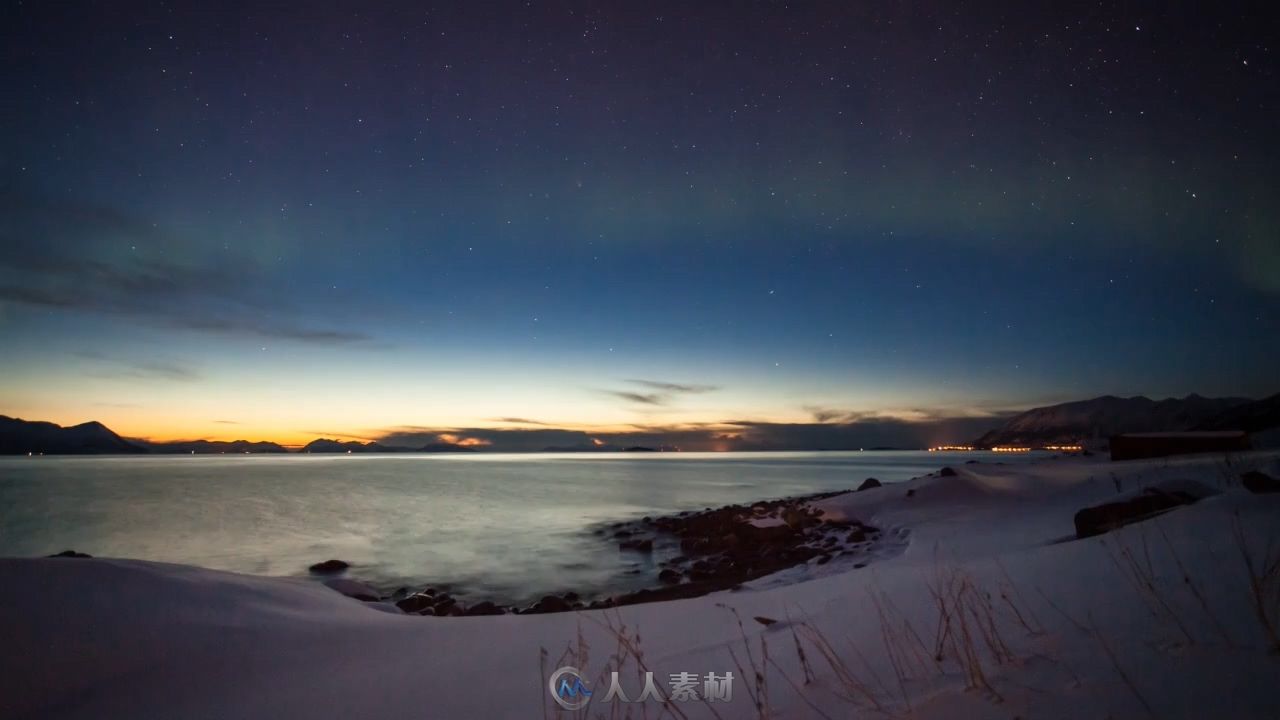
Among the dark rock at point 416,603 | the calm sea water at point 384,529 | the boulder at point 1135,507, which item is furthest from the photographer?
the calm sea water at point 384,529

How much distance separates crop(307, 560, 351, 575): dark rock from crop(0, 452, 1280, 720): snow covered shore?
31.3ft

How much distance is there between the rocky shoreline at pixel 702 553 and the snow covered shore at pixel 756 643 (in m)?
3.08

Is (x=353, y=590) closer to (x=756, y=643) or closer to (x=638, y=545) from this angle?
(x=638, y=545)

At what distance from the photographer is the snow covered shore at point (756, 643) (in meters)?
2.67

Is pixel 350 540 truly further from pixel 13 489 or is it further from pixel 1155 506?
pixel 13 489

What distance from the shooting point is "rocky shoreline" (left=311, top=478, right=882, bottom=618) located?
37.3 feet

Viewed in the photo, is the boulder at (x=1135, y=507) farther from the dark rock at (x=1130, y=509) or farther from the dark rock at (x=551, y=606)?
the dark rock at (x=551, y=606)

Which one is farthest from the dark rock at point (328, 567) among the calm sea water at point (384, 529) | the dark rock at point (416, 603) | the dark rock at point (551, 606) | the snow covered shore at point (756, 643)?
the snow covered shore at point (756, 643)

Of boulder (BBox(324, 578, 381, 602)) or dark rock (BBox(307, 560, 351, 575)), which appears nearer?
boulder (BBox(324, 578, 381, 602))

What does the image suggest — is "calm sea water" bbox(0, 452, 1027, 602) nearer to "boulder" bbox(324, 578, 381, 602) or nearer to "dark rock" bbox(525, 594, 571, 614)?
"boulder" bbox(324, 578, 381, 602)

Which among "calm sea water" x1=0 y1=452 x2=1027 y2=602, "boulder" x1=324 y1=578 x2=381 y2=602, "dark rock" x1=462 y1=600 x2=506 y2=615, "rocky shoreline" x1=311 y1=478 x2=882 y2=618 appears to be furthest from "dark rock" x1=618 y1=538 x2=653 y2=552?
"boulder" x1=324 y1=578 x2=381 y2=602

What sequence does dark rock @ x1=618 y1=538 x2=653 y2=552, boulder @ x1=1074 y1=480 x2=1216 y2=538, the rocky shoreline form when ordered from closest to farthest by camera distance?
1. boulder @ x1=1074 y1=480 x2=1216 y2=538
2. the rocky shoreline
3. dark rock @ x1=618 y1=538 x2=653 y2=552

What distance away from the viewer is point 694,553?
1683 centimetres

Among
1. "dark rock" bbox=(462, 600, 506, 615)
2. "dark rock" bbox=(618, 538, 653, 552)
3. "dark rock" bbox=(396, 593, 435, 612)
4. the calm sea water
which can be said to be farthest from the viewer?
"dark rock" bbox=(618, 538, 653, 552)
